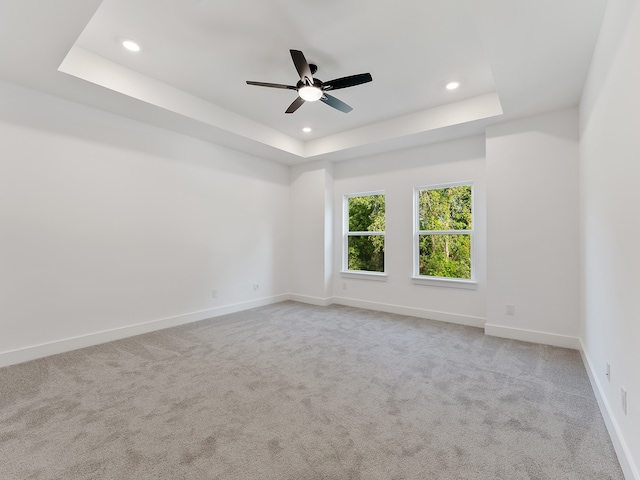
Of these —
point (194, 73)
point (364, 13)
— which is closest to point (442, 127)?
point (364, 13)

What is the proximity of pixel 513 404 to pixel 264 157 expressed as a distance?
15.8 ft

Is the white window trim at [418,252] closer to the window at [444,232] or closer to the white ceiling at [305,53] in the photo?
the window at [444,232]

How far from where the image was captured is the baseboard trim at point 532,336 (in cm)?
332

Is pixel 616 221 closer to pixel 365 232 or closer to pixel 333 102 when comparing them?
pixel 333 102

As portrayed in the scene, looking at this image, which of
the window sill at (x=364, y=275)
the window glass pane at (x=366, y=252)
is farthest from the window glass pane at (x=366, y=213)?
the window sill at (x=364, y=275)

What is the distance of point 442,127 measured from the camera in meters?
3.97

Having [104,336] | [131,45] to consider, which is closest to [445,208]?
[131,45]

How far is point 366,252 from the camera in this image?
5449 millimetres

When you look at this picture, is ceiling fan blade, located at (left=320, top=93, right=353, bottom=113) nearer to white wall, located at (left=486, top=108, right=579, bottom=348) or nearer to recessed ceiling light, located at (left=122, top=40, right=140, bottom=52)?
recessed ceiling light, located at (left=122, top=40, right=140, bottom=52)

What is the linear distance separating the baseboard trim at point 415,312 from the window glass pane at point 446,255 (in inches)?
23.0

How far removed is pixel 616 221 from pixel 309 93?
2.61 metres

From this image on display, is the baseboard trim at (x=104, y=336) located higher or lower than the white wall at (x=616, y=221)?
lower

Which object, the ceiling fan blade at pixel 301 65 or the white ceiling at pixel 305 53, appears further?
the ceiling fan blade at pixel 301 65

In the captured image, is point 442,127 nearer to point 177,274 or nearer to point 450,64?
point 450,64
